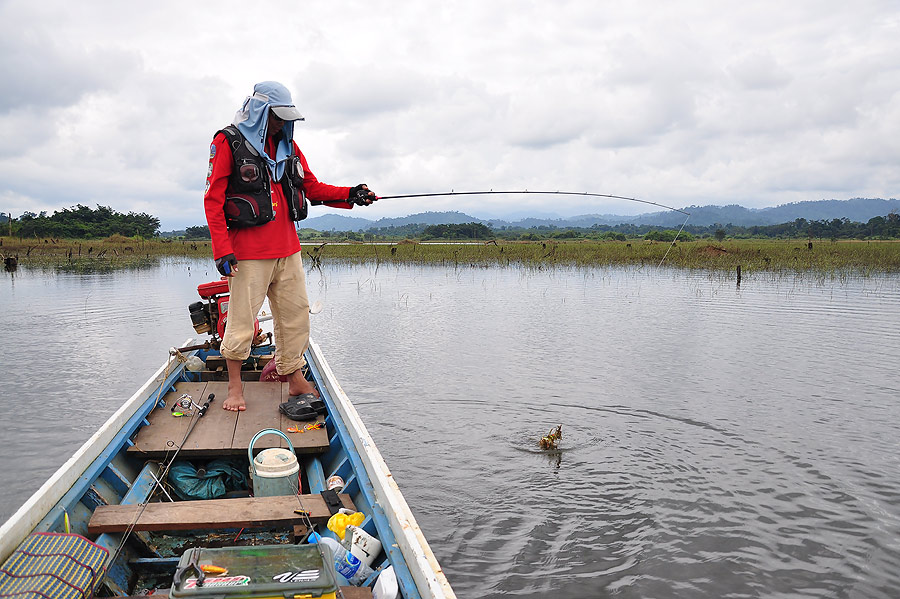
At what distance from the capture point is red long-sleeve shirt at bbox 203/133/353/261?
391 cm

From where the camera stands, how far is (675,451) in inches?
219

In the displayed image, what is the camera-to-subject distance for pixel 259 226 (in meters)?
4.16

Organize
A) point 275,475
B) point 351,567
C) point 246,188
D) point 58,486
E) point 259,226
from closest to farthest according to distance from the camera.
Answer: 1. point 351,567
2. point 58,486
3. point 275,475
4. point 246,188
5. point 259,226

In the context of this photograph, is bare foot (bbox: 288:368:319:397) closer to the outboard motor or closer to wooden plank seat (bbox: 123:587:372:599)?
the outboard motor

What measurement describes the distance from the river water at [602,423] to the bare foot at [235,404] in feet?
4.87

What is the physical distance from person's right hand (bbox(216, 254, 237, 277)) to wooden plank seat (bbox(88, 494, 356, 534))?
1.53 m

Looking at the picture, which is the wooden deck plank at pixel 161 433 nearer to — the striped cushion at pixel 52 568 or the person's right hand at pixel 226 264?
the person's right hand at pixel 226 264

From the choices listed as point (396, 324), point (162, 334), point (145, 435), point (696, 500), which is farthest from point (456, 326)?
point (145, 435)

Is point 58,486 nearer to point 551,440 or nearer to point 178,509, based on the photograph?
point 178,509

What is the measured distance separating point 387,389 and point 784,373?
509cm

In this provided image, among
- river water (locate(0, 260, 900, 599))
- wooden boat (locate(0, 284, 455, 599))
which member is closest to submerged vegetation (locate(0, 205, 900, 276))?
river water (locate(0, 260, 900, 599))

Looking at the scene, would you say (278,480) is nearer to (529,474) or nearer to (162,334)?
(529,474)

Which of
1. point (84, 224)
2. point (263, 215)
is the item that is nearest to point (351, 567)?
point (263, 215)

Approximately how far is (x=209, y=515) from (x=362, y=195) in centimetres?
253
